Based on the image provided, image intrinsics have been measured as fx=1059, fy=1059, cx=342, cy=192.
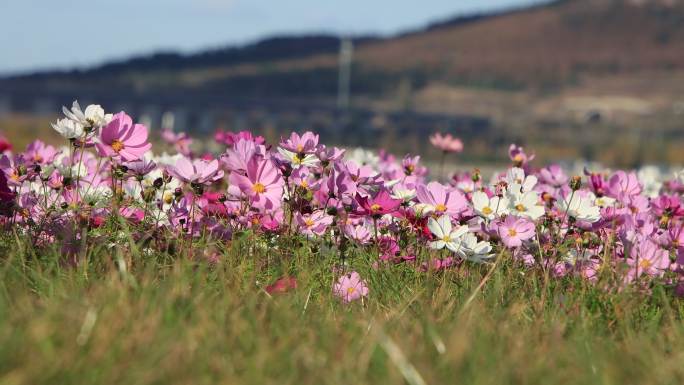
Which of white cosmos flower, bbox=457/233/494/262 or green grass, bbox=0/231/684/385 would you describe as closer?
green grass, bbox=0/231/684/385

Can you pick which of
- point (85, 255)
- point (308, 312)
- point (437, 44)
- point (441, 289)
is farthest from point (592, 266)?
point (437, 44)

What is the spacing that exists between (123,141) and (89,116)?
15 centimetres

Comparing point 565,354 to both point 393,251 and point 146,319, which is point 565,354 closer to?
point 146,319

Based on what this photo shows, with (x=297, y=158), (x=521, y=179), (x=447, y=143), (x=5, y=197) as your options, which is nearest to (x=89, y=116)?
(x=5, y=197)

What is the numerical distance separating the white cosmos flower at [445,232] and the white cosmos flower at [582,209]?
466 millimetres

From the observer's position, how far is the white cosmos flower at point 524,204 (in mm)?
4000

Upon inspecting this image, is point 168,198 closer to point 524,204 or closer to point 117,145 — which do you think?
point 117,145

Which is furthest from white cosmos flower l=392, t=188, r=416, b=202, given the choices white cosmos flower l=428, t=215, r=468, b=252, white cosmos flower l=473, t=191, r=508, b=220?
white cosmos flower l=428, t=215, r=468, b=252

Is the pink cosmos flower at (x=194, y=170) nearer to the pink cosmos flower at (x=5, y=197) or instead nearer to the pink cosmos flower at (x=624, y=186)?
the pink cosmos flower at (x=5, y=197)

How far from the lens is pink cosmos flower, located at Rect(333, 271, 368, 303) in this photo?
358 centimetres

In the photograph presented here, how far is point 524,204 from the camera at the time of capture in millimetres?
4062

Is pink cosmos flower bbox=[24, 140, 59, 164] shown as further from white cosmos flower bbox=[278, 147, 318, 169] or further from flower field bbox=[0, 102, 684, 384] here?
white cosmos flower bbox=[278, 147, 318, 169]

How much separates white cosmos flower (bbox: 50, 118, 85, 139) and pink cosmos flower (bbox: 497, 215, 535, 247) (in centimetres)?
156

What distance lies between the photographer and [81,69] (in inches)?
5389
